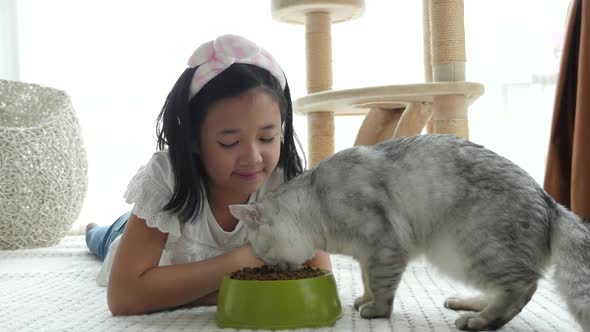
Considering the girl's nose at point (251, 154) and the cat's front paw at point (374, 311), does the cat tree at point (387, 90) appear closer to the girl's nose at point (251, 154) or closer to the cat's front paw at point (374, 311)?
the girl's nose at point (251, 154)

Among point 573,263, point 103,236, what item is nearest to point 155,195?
point 573,263

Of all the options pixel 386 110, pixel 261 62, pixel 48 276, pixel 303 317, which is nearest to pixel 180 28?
pixel 386 110

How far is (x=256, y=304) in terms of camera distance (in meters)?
1.27

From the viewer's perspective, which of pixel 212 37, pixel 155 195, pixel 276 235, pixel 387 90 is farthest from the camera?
pixel 212 37

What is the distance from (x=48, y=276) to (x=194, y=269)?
899mm

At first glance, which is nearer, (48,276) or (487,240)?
(487,240)

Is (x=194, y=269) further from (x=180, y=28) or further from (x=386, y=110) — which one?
(x=180, y=28)

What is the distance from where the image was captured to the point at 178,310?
1.54m

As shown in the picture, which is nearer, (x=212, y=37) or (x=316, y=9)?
(x=316, y=9)

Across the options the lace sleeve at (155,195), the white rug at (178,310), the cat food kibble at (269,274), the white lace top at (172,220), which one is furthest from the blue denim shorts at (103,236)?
the cat food kibble at (269,274)

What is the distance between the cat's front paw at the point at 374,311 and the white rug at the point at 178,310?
13mm

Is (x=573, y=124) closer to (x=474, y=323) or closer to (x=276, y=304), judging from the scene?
(x=474, y=323)

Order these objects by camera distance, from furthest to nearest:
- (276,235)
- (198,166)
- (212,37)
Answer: (212,37), (198,166), (276,235)

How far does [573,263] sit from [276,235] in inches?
23.5
